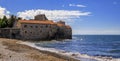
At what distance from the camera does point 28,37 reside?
9588 centimetres

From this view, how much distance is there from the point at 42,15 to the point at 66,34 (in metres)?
16.6

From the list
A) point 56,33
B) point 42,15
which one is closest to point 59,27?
point 56,33

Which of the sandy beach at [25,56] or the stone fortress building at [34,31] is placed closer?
the sandy beach at [25,56]

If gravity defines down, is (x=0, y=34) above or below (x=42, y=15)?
below

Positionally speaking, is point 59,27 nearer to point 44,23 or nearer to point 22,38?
point 44,23

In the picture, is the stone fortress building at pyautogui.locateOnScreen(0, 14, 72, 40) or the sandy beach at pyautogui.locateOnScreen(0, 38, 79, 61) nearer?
the sandy beach at pyautogui.locateOnScreen(0, 38, 79, 61)

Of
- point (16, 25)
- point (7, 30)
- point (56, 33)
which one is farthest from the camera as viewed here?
point (56, 33)

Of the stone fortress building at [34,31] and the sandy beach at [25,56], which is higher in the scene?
the stone fortress building at [34,31]

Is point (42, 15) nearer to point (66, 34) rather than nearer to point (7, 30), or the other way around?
point (66, 34)

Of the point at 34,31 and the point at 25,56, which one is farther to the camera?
the point at 34,31

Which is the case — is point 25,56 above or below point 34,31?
below

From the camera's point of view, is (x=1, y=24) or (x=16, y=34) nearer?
(x=16, y=34)

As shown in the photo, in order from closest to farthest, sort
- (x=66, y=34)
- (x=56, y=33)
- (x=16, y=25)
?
1. (x=16, y=25)
2. (x=56, y=33)
3. (x=66, y=34)

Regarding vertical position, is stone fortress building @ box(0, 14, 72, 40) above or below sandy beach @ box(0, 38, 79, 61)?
above
